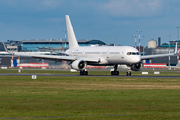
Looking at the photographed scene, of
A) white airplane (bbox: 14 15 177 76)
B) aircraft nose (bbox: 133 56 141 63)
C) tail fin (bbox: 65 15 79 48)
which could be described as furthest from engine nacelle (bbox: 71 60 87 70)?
tail fin (bbox: 65 15 79 48)

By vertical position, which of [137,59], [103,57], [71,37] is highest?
[71,37]

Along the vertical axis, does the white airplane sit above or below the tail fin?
below

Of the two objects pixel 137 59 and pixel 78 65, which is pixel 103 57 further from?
pixel 137 59

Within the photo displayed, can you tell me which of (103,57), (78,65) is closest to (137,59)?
(103,57)

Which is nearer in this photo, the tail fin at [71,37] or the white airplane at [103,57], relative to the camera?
the white airplane at [103,57]

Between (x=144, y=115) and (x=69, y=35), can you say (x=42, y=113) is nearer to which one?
(x=144, y=115)

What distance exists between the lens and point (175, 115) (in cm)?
→ 1962

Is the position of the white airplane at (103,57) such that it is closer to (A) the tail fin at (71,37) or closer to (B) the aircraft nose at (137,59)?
(B) the aircraft nose at (137,59)

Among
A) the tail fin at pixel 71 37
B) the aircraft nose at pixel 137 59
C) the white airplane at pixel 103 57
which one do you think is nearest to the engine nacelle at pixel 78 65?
the white airplane at pixel 103 57

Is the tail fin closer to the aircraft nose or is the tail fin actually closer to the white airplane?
the white airplane

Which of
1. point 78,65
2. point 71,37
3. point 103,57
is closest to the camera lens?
point 78,65

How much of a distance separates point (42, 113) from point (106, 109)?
403 centimetres

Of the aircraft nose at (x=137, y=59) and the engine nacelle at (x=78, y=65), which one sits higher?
the aircraft nose at (x=137, y=59)

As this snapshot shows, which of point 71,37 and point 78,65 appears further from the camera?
point 71,37
